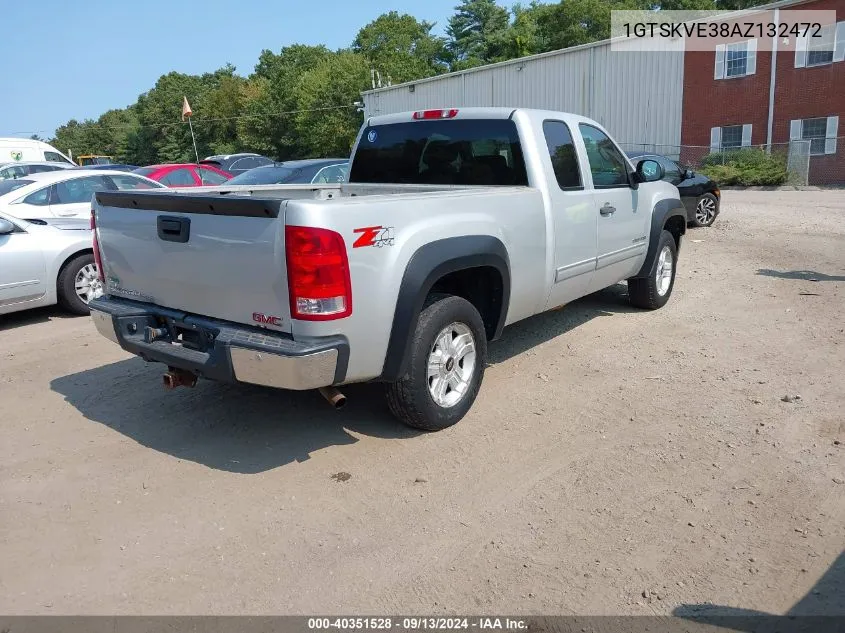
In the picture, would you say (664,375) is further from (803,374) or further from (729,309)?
(729,309)

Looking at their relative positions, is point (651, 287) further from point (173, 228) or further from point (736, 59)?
point (736, 59)

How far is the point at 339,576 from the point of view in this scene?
3143 millimetres

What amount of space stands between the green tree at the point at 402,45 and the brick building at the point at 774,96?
31.3m

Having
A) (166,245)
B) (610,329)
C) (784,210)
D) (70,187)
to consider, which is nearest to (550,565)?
(166,245)

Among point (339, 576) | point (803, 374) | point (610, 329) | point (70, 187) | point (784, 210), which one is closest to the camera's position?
point (339, 576)

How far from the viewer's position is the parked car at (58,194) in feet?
28.4

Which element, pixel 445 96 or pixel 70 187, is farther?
pixel 445 96

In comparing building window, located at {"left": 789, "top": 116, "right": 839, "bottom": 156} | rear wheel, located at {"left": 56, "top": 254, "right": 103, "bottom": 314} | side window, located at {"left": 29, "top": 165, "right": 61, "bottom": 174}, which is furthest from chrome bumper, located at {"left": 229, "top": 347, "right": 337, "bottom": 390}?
building window, located at {"left": 789, "top": 116, "right": 839, "bottom": 156}

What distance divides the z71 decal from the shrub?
24.9 metres

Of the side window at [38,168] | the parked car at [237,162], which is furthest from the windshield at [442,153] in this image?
the parked car at [237,162]

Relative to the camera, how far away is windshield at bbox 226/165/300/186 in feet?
33.4

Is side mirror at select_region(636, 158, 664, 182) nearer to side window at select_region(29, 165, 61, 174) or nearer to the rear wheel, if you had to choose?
the rear wheel

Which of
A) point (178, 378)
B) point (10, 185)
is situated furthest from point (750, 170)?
point (178, 378)

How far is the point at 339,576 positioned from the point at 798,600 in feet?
6.44
